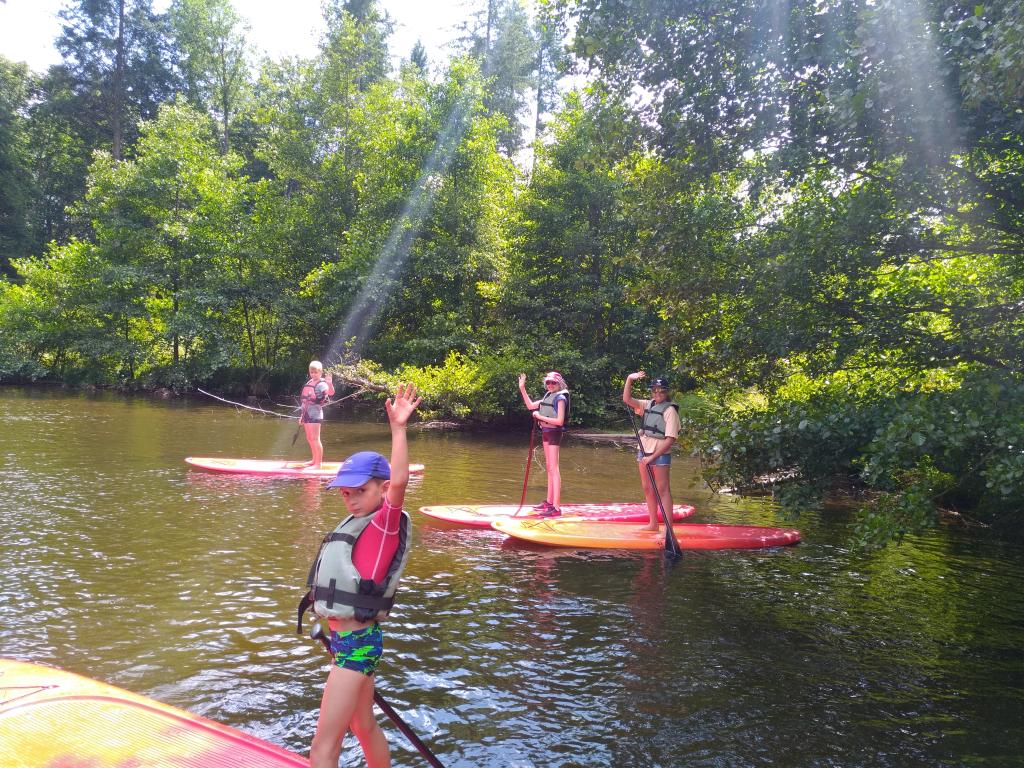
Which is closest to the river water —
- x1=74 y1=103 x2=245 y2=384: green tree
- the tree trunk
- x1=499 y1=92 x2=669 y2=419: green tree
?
x1=499 y1=92 x2=669 y2=419: green tree

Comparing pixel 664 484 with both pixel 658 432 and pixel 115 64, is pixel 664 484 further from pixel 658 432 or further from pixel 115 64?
pixel 115 64

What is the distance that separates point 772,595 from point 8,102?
48838 mm

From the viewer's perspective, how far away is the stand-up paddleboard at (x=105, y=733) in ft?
11.7

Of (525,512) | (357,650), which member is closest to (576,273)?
(525,512)

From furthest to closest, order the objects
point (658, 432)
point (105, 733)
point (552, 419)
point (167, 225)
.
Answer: point (167, 225) → point (552, 419) → point (658, 432) → point (105, 733)

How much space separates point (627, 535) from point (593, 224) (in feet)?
56.8

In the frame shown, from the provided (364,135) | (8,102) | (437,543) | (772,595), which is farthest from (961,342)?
(8,102)

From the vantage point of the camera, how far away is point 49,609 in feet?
20.5

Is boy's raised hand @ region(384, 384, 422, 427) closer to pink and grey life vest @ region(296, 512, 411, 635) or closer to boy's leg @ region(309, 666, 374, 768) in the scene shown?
pink and grey life vest @ region(296, 512, 411, 635)

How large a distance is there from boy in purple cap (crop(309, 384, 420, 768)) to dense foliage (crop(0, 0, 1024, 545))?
4.62 m

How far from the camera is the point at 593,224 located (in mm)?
24812

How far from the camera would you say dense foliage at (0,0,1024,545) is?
668cm

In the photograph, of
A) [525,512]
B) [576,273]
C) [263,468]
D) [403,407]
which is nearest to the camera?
[403,407]

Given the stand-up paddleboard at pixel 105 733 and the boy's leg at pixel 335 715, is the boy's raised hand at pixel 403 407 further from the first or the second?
the stand-up paddleboard at pixel 105 733
